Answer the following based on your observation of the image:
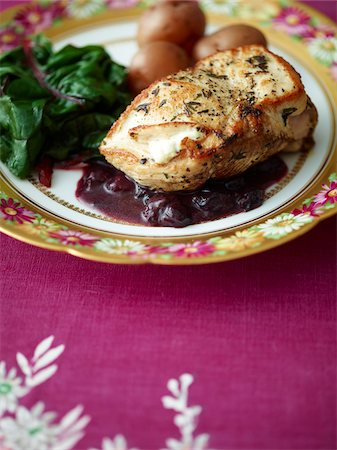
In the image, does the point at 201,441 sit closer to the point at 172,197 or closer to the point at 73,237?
the point at 73,237

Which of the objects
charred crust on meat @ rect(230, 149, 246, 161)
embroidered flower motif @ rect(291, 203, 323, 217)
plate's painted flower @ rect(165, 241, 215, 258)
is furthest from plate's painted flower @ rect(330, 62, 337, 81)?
plate's painted flower @ rect(165, 241, 215, 258)

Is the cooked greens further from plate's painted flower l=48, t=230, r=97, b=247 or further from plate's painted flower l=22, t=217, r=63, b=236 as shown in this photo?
plate's painted flower l=48, t=230, r=97, b=247

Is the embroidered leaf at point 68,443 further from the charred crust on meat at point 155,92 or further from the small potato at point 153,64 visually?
the small potato at point 153,64

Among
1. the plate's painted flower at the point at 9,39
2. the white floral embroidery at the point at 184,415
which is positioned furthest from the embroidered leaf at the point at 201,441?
the plate's painted flower at the point at 9,39

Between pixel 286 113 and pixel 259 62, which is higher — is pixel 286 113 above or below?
below

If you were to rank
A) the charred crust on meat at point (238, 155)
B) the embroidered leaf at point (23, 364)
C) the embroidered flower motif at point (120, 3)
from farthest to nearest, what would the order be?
1. the embroidered flower motif at point (120, 3)
2. the charred crust on meat at point (238, 155)
3. the embroidered leaf at point (23, 364)

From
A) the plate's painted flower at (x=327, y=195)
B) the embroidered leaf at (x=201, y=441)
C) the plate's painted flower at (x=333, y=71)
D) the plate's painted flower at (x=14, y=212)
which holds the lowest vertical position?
the embroidered leaf at (x=201, y=441)

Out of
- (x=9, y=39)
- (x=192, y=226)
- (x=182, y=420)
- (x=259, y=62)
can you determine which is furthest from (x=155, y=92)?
(x=9, y=39)

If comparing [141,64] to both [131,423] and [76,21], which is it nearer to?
[76,21]
